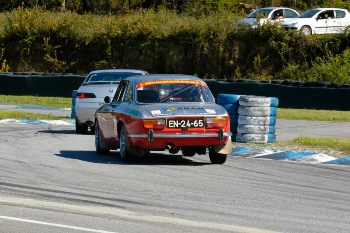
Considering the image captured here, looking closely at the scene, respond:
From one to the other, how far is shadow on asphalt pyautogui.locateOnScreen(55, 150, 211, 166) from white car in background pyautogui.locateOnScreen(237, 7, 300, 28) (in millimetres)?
29825

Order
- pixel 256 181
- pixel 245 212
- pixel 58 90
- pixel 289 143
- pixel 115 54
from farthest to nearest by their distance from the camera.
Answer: pixel 115 54 → pixel 58 90 → pixel 289 143 → pixel 256 181 → pixel 245 212

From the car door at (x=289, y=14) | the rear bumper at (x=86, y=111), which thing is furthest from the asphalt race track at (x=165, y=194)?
the car door at (x=289, y=14)

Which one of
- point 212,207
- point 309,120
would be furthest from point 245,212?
point 309,120

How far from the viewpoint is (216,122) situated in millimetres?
14406

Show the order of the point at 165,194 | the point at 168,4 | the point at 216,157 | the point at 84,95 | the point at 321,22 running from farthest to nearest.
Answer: the point at 168,4 → the point at 321,22 → the point at 84,95 → the point at 216,157 → the point at 165,194

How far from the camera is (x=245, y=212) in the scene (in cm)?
973

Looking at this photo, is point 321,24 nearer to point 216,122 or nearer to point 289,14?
point 289,14

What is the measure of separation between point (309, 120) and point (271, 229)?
19445 millimetres

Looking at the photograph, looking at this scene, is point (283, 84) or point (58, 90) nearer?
point (283, 84)

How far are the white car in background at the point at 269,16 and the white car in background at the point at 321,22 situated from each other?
0.64 meters

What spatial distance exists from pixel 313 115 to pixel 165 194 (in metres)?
18.8

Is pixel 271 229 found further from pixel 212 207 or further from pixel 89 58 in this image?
pixel 89 58

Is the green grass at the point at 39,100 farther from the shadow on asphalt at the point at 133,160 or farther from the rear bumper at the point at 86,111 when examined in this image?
the shadow on asphalt at the point at 133,160

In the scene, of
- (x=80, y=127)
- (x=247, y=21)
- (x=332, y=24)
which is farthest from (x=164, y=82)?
(x=247, y=21)
